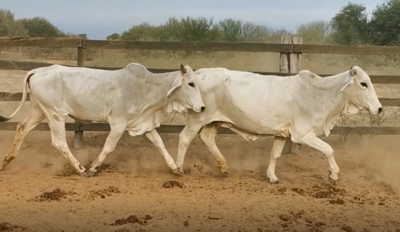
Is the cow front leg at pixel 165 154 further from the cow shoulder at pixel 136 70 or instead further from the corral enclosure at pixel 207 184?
the cow shoulder at pixel 136 70

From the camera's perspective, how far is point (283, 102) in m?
7.13

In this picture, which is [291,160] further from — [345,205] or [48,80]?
[48,80]

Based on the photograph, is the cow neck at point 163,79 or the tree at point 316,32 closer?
the cow neck at point 163,79

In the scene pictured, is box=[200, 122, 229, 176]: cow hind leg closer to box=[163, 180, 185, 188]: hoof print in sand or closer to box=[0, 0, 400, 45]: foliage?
box=[163, 180, 185, 188]: hoof print in sand

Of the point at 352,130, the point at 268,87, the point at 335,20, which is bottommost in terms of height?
the point at 352,130

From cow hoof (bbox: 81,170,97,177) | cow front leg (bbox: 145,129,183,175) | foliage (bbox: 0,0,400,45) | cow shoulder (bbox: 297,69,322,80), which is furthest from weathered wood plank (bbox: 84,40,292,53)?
foliage (bbox: 0,0,400,45)

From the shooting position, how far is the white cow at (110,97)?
713 centimetres

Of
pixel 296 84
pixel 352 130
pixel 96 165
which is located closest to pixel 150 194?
pixel 96 165

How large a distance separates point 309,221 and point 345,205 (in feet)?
2.79

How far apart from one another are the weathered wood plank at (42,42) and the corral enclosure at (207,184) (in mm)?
15

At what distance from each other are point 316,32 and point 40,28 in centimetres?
1531

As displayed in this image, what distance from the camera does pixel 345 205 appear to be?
21.0 feet

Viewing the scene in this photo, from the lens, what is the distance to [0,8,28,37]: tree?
27195mm

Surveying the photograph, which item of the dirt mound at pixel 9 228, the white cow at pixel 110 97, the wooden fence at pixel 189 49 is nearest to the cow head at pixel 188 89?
the white cow at pixel 110 97
